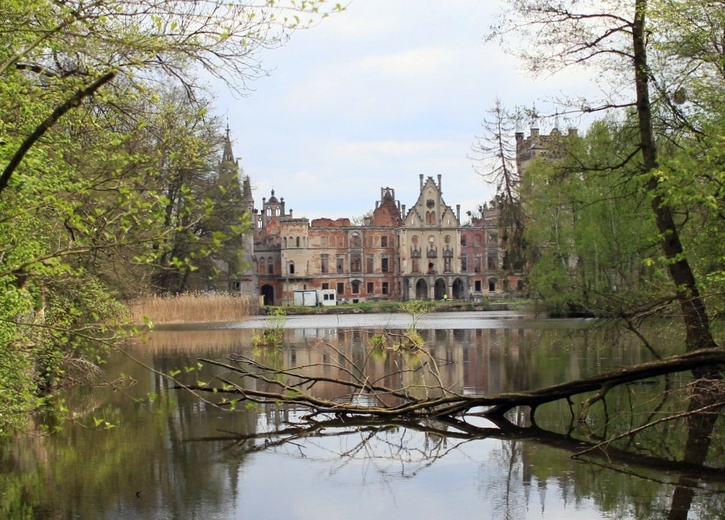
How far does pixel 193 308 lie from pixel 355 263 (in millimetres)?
47096

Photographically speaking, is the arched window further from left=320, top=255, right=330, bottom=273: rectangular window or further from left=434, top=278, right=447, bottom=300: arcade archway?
left=434, top=278, right=447, bottom=300: arcade archway

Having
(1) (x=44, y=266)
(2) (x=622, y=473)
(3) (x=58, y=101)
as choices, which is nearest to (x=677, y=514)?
(2) (x=622, y=473)

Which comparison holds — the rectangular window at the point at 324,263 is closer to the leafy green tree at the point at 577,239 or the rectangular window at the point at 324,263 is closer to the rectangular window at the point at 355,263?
the rectangular window at the point at 355,263

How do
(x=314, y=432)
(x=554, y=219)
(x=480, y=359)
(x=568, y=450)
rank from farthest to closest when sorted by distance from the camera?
(x=554, y=219)
(x=480, y=359)
(x=314, y=432)
(x=568, y=450)

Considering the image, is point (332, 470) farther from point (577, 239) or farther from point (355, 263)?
point (355, 263)

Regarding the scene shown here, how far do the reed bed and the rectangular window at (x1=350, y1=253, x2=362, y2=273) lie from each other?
40.2m

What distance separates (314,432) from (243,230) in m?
5.21

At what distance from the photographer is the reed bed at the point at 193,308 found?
43.0 meters

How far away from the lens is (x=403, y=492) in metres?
8.96

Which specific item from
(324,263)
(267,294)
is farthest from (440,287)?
(267,294)

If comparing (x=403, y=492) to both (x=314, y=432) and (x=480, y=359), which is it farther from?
(x=480, y=359)

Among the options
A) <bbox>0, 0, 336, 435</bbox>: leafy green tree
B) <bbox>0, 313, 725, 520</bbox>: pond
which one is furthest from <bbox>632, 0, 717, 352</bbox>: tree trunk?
<bbox>0, 0, 336, 435</bbox>: leafy green tree

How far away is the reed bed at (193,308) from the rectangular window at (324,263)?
128 ft

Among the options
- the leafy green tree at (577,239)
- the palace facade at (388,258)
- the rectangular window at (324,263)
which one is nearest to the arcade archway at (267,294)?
the palace facade at (388,258)
